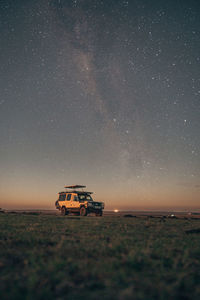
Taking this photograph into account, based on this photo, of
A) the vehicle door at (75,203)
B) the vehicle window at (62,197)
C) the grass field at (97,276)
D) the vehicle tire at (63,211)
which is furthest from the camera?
the vehicle window at (62,197)

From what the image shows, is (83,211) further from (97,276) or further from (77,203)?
(97,276)

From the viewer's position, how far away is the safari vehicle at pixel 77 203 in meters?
22.0

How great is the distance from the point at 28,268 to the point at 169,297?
2.23m

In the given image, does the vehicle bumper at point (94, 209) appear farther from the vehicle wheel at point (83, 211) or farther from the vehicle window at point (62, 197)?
the vehicle window at point (62, 197)

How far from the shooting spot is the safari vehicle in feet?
72.0

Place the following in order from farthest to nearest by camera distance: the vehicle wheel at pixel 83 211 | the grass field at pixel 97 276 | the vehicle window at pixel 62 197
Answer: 1. the vehicle window at pixel 62 197
2. the vehicle wheel at pixel 83 211
3. the grass field at pixel 97 276

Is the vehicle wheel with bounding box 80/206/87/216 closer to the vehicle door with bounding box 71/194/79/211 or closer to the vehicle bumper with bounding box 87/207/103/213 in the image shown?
the vehicle bumper with bounding box 87/207/103/213

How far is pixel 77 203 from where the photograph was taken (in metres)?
22.8

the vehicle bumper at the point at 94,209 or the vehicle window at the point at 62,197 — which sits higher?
the vehicle window at the point at 62,197

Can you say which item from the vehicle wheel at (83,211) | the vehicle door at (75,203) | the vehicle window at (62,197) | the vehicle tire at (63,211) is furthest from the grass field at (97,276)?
the vehicle window at (62,197)

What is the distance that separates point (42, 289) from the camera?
105 inches

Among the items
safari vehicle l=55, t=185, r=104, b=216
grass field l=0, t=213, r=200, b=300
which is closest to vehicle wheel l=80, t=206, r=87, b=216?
safari vehicle l=55, t=185, r=104, b=216

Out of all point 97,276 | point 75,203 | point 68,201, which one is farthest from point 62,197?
point 97,276

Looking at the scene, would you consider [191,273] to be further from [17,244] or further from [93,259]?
[17,244]
